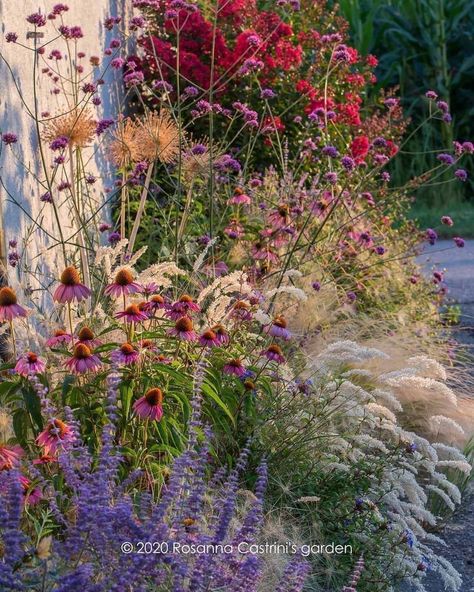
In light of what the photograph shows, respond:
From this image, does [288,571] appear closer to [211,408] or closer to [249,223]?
[211,408]

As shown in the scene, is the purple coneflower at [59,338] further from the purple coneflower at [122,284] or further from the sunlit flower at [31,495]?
the sunlit flower at [31,495]

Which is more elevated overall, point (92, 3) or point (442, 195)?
point (92, 3)

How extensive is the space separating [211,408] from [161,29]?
17.4 ft

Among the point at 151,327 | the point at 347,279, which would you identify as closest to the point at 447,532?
the point at 151,327

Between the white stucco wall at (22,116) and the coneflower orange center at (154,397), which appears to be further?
the white stucco wall at (22,116)

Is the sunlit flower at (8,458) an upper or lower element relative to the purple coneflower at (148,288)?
lower

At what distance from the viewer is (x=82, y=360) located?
3471 millimetres

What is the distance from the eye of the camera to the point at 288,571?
2.91 meters

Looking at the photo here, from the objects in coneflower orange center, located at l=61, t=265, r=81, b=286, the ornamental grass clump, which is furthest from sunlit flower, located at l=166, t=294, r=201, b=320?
coneflower orange center, located at l=61, t=265, r=81, b=286

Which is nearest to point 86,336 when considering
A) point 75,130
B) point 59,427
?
point 59,427

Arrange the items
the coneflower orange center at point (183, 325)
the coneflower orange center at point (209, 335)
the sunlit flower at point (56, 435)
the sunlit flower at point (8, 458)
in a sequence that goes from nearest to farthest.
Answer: the sunlit flower at point (8, 458)
the sunlit flower at point (56, 435)
the coneflower orange center at point (183, 325)
the coneflower orange center at point (209, 335)

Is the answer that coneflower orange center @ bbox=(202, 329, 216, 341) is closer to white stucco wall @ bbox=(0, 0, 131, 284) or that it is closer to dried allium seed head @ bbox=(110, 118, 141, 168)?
white stucco wall @ bbox=(0, 0, 131, 284)

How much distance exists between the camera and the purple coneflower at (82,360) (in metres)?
3.45

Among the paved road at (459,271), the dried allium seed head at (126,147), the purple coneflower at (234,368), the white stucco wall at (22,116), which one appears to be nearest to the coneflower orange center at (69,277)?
the purple coneflower at (234,368)
